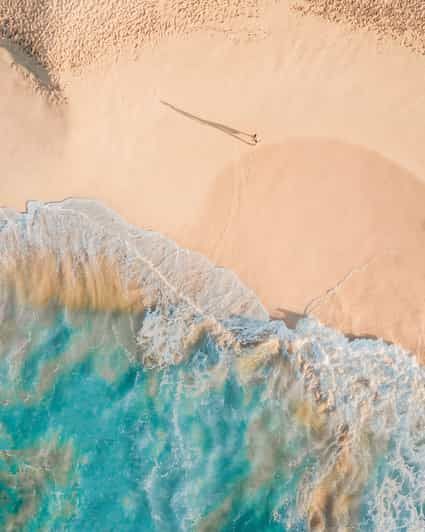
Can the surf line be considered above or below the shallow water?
above

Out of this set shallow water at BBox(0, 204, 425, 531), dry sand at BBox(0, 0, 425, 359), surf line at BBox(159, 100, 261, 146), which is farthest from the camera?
surf line at BBox(159, 100, 261, 146)

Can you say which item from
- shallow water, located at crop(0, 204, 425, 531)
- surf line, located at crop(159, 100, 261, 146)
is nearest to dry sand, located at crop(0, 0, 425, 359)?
surf line, located at crop(159, 100, 261, 146)

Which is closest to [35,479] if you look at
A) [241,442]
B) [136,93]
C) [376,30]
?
[241,442]

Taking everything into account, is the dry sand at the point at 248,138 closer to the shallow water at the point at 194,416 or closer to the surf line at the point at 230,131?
the surf line at the point at 230,131

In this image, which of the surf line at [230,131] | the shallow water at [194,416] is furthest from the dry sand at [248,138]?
→ the shallow water at [194,416]

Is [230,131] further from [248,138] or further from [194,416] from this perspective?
[194,416]

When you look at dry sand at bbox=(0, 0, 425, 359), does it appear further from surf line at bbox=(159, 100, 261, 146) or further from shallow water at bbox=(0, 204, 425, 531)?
shallow water at bbox=(0, 204, 425, 531)
